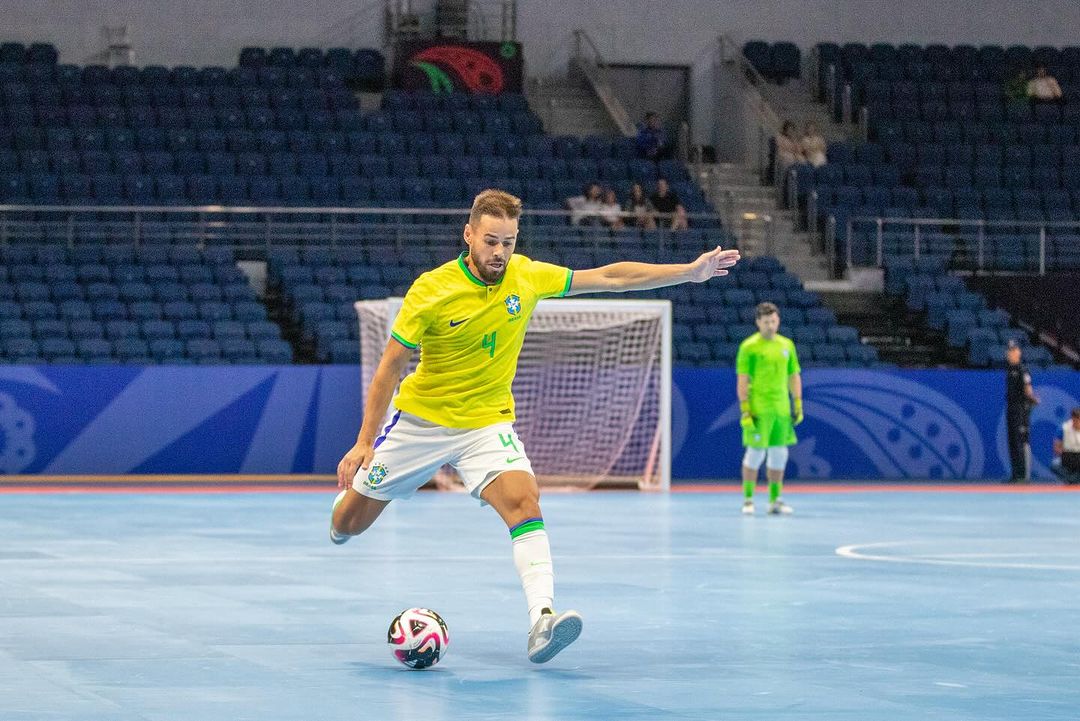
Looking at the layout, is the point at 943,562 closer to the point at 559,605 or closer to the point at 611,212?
the point at 559,605

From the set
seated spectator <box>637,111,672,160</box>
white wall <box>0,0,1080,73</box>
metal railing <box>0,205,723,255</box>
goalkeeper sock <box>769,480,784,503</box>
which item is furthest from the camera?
white wall <box>0,0,1080,73</box>

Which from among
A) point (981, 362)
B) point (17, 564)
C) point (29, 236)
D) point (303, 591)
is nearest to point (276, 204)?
point (29, 236)

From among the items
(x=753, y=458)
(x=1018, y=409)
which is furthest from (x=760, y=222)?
(x=753, y=458)

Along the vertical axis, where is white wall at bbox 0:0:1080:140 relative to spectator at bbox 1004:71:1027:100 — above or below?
above

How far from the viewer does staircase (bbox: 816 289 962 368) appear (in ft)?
97.5

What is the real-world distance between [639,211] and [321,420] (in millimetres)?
7416

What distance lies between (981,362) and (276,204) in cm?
1156

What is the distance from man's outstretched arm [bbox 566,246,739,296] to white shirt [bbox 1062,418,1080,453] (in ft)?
61.8

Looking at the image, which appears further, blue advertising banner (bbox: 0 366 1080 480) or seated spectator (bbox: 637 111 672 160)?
seated spectator (bbox: 637 111 672 160)

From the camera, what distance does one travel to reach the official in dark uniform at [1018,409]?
2628 centimetres

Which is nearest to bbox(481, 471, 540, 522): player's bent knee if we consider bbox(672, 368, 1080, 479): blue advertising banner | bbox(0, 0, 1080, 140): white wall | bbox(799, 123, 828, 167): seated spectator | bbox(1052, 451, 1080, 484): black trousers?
bbox(672, 368, 1080, 479): blue advertising banner

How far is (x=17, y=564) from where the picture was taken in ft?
42.1

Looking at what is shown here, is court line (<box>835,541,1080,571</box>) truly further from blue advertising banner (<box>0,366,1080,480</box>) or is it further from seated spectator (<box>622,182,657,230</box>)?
seated spectator (<box>622,182,657,230</box>)

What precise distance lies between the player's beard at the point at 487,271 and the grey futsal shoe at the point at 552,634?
157 centimetres
